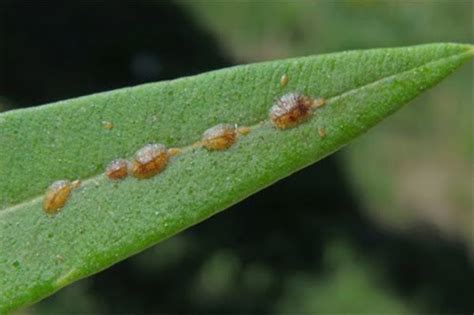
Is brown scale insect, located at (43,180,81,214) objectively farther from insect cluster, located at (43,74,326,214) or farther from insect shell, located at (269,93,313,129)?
insect shell, located at (269,93,313,129)

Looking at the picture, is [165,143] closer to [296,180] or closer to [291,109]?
[291,109]

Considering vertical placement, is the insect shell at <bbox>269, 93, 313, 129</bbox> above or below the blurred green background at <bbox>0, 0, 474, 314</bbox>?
above

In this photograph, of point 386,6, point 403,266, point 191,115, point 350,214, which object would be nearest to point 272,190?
point 350,214

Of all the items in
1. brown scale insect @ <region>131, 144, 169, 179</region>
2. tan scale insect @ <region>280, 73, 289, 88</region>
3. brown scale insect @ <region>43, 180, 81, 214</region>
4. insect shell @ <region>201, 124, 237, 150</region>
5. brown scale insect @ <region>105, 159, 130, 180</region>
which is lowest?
brown scale insect @ <region>43, 180, 81, 214</region>

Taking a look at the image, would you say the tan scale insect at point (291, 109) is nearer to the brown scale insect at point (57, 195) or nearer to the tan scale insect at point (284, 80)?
the tan scale insect at point (284, 80)

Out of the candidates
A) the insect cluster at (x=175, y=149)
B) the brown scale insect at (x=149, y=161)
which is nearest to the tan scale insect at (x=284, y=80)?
the insect cluster at (x=175, y=149)

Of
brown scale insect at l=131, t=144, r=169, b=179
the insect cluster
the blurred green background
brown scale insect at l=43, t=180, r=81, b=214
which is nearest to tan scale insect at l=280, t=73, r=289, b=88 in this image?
the insect cluster

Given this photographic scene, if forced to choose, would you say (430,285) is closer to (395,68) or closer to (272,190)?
(272,190)

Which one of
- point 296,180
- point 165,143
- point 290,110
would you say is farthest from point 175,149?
point 296,180
